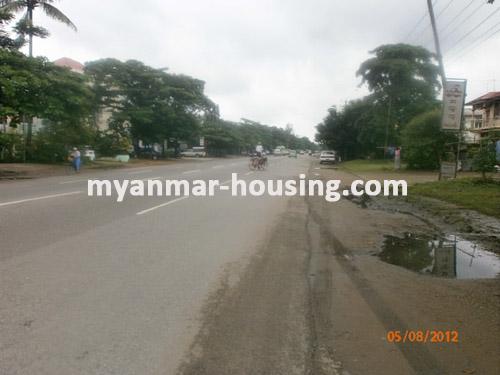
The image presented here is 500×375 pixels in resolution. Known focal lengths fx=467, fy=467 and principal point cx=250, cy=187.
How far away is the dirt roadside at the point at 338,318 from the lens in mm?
3746

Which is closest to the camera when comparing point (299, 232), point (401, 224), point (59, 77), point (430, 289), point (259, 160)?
point (430, 289)

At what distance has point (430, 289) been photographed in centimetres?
593

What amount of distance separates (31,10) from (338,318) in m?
31.0

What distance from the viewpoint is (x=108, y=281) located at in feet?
18.5

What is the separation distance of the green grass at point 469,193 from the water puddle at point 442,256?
148 inches

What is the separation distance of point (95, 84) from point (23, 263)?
42.6m

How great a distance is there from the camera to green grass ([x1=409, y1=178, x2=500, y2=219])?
1349 cm

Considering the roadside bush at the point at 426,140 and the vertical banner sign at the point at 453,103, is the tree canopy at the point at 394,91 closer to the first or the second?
the roadside bush at the point at 426,140

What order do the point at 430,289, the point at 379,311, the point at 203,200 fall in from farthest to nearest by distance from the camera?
the point at 203,200 → the point at 430,289 → the point at 379,311

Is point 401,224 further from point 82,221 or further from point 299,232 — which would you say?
point 82,221

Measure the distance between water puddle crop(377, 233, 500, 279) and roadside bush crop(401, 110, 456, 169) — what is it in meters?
24.2

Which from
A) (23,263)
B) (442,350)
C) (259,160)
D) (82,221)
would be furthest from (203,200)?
(259,160)

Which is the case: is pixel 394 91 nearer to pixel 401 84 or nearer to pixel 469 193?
pixel 401 84
